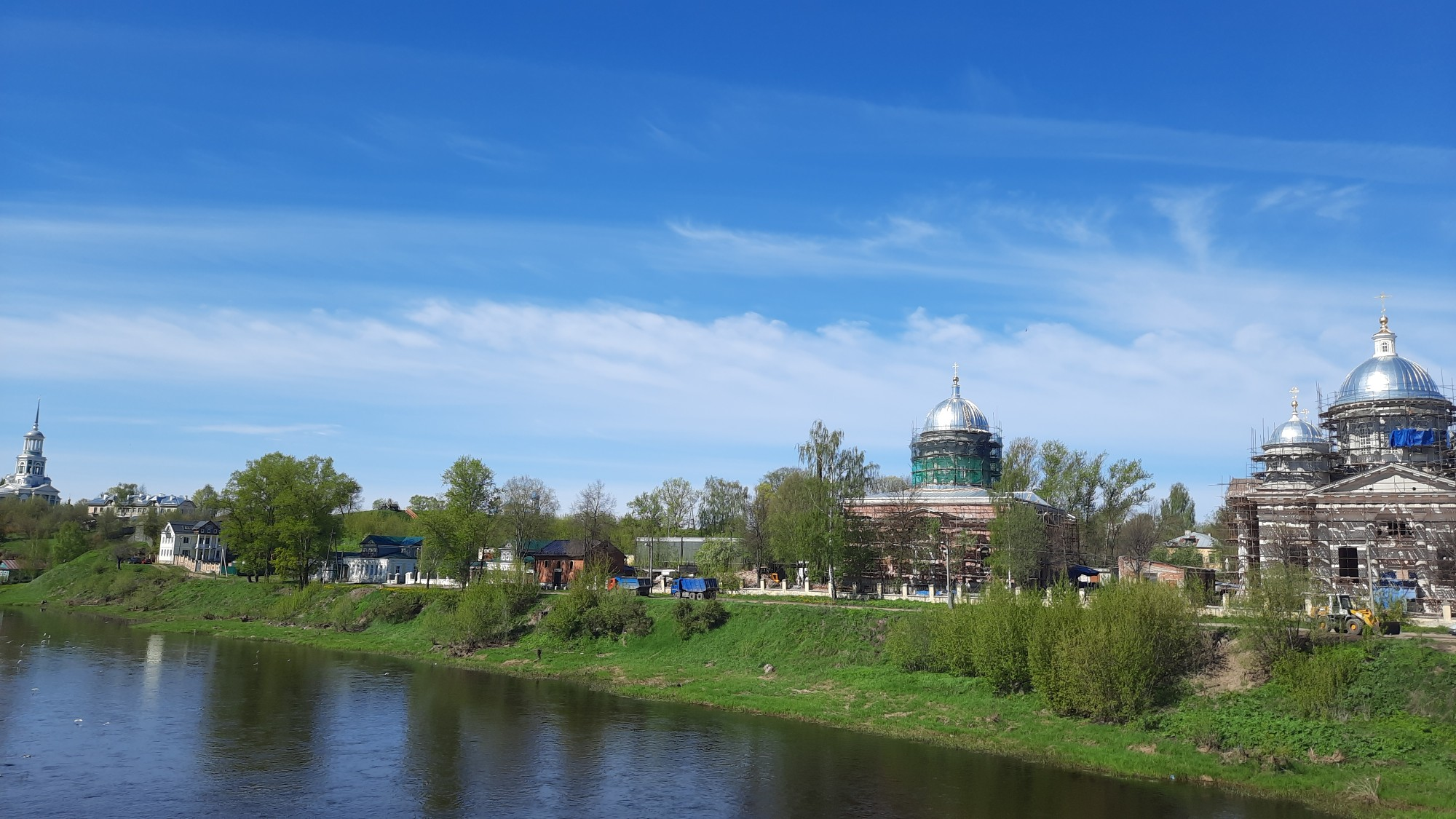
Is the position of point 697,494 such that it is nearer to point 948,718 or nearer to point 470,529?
point 470,529

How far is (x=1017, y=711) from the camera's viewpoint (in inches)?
1620

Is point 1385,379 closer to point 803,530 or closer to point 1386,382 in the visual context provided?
point 1386,382

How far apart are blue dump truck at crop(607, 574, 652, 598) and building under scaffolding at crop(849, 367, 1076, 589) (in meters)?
16.6

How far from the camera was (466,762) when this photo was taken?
36.0 metres

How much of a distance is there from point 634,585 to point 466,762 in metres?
39.7

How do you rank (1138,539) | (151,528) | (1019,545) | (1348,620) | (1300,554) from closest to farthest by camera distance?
(1348,620) < (1300,554) < (1019,545) < (1138,539) < (151,528)

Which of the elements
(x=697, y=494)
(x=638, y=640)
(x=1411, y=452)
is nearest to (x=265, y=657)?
(x=638, y=640)

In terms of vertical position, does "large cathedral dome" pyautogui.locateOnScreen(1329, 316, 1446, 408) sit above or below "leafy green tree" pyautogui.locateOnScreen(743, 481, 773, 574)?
above

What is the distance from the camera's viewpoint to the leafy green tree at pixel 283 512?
91.2 metres

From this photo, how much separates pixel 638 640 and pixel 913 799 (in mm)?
31598

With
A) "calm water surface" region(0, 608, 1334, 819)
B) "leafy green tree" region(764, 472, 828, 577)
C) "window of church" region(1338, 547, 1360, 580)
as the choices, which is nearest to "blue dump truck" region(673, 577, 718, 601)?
"leafy green tree" region(764, 472, 828, 577)

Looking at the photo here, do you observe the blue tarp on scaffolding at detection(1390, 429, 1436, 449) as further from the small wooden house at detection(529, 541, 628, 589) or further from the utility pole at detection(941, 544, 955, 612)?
the small wooden house at detection(529, 541, 628, 589)

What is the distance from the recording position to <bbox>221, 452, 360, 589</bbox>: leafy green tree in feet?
299

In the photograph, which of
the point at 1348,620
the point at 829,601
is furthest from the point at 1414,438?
the point at 829,601
